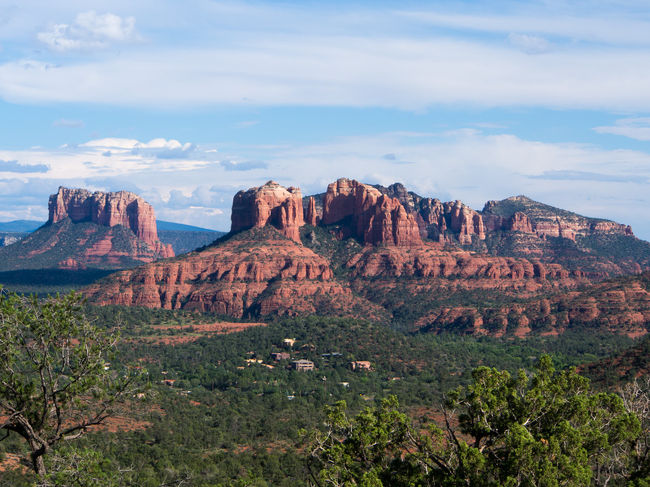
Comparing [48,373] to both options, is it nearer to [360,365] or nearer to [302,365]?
[302,365]

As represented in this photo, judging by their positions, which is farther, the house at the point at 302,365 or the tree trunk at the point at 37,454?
the house at the point at 302,365

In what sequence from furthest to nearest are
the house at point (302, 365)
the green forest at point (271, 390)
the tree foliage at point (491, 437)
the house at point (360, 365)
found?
the house at point (360, 365) < the house at point (302, 365) < the green forest at point (271, 390) < the tree foliage at point (491, 437)

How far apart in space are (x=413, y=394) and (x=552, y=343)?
6508cm

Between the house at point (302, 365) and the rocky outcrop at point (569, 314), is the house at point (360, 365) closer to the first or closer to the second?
the house at point (302, 365)

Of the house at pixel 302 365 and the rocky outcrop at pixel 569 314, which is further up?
the rocky outcrop at pixel 569 314

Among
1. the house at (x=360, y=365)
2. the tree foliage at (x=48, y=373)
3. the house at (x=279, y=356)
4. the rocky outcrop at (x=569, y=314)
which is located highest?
the tree foliage at (x=48, y=373)

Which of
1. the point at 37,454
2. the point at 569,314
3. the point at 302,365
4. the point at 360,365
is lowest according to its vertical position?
the point at 360,365

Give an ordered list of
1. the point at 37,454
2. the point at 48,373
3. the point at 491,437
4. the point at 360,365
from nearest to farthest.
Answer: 1. the point at 37,454
2. the point at 48,373
3. the point at 491,437
4. the point at 360,365

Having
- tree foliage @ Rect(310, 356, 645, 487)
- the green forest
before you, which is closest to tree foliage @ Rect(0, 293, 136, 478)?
the green forest

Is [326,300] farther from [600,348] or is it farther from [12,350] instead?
[12,350]

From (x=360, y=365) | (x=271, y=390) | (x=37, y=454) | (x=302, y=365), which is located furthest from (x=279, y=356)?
(x=37, y=454)

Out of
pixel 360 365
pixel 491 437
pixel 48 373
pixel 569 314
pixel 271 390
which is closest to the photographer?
pixel 48 373

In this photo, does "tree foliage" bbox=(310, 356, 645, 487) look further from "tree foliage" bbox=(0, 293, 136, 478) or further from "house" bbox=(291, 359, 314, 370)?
"house" bbox=(291, 359, 314, 370)

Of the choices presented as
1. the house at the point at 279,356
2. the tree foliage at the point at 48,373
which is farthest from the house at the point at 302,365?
the tree foliage at the point at 48,373
